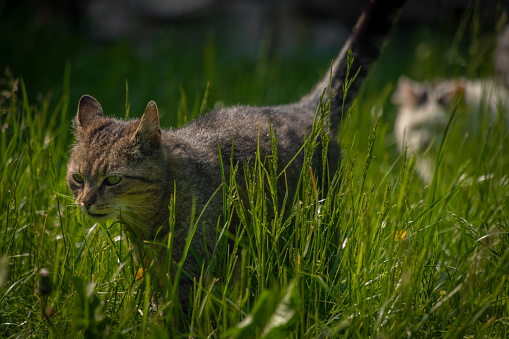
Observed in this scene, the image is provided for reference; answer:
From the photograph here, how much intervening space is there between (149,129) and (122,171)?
195 millimetres

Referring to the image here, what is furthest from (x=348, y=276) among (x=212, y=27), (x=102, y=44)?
(x=212, y=27)

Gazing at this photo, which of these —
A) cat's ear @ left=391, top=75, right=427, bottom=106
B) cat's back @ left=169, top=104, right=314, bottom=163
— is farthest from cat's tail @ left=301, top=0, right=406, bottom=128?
cat's ear @ left=391, top=75, right=427, bottom=106

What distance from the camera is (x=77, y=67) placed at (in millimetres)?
4695

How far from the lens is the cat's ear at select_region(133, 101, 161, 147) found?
186 centimetres

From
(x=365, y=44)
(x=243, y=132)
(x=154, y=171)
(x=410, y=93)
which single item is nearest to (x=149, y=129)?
(x=154, y=171)

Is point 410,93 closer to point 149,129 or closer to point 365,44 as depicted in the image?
point 365,44

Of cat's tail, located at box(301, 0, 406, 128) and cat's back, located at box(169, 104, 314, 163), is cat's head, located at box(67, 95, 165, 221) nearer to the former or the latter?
cat's back, located at box(169, 104, 314, 163)

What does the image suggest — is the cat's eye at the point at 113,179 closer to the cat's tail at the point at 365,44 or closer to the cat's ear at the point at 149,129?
the cat's ear at the point at 149,129

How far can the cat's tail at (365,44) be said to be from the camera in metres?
2.34

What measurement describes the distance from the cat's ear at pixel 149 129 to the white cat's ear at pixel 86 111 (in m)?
0.32

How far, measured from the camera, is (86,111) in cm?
212

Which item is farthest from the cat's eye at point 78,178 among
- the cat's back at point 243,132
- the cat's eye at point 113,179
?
the cat's back at point 243,132

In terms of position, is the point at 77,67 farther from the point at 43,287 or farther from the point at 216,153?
the point at 43,287

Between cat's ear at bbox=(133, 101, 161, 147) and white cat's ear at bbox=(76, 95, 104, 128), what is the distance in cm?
32
